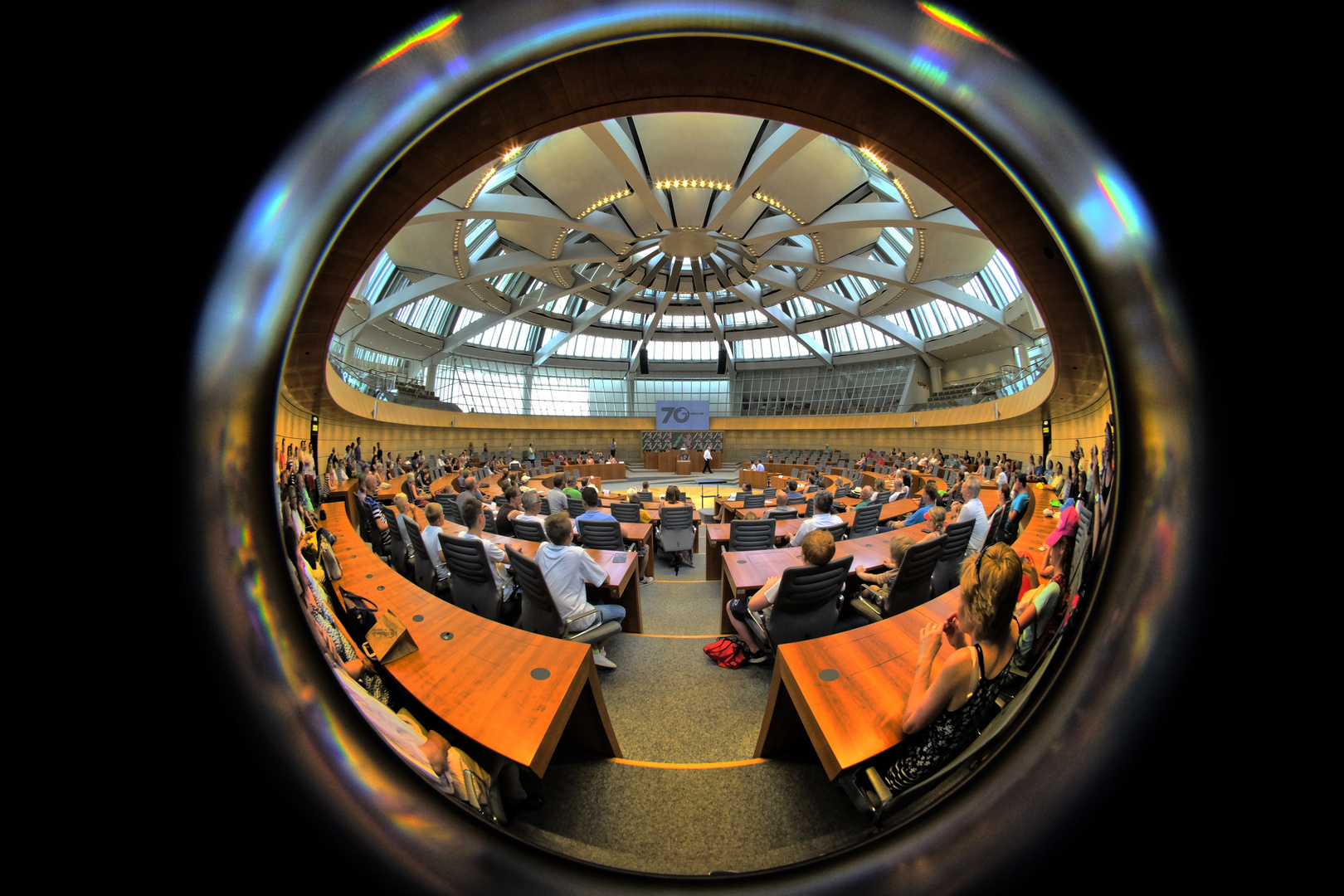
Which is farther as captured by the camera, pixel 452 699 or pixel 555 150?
pixel 555 150

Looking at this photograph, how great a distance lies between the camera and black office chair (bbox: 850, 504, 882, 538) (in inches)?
223

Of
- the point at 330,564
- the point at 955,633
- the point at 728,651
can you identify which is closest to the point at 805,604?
the point at 728,651

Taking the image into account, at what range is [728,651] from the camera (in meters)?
2.72

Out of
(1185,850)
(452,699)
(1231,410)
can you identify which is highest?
(1231,410)

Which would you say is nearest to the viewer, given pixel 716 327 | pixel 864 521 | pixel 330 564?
pixel 330 564

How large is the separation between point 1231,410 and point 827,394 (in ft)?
106

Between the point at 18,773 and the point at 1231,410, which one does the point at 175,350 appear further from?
the point at 1231,410

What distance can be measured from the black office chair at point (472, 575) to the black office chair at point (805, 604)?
178 centimetres

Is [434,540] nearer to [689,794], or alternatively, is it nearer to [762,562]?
[762,562]

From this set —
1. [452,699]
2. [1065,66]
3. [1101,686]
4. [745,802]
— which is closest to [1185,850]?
[1101,686]

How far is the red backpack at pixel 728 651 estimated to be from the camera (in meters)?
2.66

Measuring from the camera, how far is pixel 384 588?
1.26 m

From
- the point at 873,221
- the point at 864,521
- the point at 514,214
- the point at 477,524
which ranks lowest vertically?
the point at 864,521

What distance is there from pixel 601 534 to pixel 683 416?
2224cm
